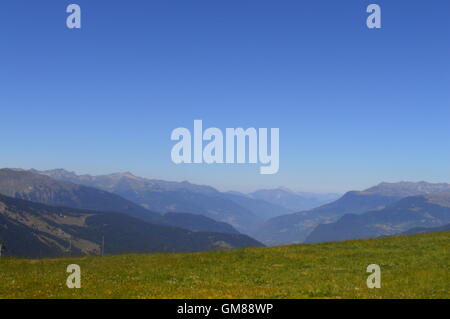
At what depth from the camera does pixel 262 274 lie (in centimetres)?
3488

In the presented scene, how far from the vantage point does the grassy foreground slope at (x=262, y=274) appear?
1016 inches

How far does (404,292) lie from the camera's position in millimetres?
25016

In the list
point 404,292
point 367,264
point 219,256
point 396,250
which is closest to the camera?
point 404,292

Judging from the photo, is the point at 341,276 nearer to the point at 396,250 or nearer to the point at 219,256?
the point at 396,250

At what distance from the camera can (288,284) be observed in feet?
97.0

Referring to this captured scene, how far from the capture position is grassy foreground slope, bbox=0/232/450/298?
25.8 m
